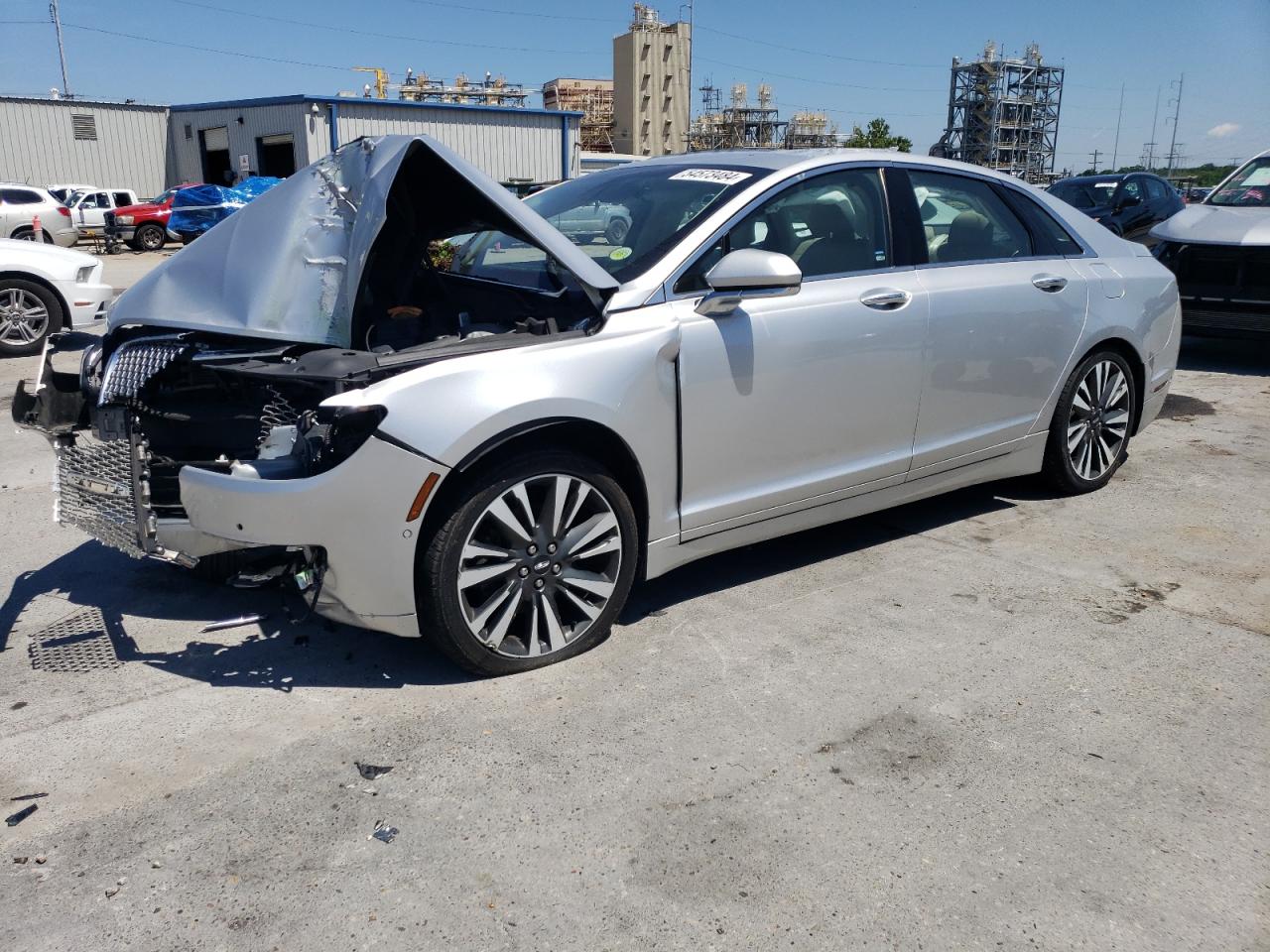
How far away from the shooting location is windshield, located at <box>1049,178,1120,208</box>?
54.4ft

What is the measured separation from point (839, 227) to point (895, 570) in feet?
4.79

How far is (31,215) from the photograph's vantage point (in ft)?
77.4

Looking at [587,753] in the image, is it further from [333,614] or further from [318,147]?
[318,147]

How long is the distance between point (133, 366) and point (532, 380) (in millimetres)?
1428

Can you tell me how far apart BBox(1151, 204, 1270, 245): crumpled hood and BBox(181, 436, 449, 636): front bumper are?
27.1ft

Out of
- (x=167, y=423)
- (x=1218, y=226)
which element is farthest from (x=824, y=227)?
(x=1218, y=226)

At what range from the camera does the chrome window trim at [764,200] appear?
3.58m

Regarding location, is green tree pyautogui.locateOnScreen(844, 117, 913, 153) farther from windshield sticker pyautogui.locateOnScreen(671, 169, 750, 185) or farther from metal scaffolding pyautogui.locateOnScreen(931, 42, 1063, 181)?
windshield sticker pyautogui.locateOnScreen(671, 169, 750, 185)

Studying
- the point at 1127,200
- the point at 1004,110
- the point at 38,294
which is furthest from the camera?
the point at 1004,110

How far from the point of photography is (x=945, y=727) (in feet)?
10.1

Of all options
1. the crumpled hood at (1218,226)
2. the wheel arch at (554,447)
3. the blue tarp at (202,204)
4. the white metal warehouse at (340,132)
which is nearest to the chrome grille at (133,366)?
the wheel arch at (554,447)

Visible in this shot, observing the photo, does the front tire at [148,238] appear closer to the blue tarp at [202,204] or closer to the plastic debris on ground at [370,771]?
the blue tarp at [202,204]

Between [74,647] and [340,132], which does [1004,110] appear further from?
[74,647]

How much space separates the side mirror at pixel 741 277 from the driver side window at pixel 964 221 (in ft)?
3.66
